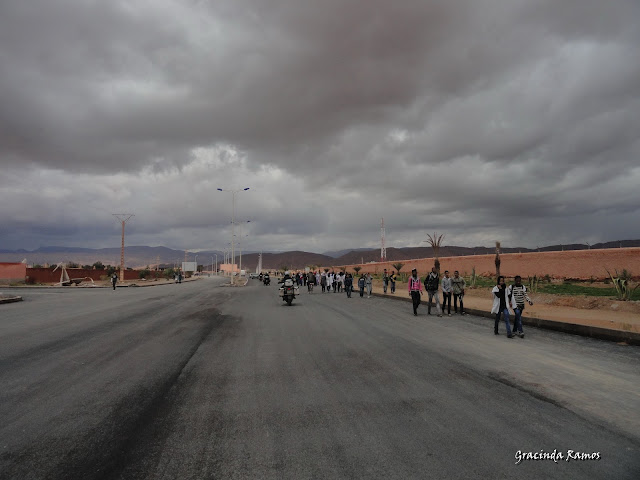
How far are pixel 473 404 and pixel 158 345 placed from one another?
23.2 ft

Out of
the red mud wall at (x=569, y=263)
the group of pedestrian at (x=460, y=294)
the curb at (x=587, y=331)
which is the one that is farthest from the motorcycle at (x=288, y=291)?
the red mud wall at (x=569, y=263)

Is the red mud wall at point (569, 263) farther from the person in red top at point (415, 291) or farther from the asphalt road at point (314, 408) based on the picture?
the asphalt road at point (314, 408)

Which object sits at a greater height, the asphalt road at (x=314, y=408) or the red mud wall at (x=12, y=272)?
the red mud wall at (x=12, y=272)

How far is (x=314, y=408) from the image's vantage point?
4.94 m

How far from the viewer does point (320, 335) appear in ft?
35.3

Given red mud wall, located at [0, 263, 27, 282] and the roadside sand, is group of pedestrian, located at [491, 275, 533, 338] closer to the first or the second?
the roadside sand

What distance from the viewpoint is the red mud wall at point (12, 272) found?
5147 centimetres

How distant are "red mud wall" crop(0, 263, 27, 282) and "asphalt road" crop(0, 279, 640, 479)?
5219 cm

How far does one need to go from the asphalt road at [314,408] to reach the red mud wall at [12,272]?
52.2m

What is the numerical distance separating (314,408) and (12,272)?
6116cm

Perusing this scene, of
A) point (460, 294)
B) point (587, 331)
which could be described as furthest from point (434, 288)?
point (587, 331)

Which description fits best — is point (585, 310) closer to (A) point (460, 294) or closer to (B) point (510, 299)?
(A) point (460, 294)

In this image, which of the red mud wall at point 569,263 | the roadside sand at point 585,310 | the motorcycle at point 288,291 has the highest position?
the red mud wall at point 569,263

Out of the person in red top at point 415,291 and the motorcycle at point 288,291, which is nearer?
the person in red top at point 415,291
